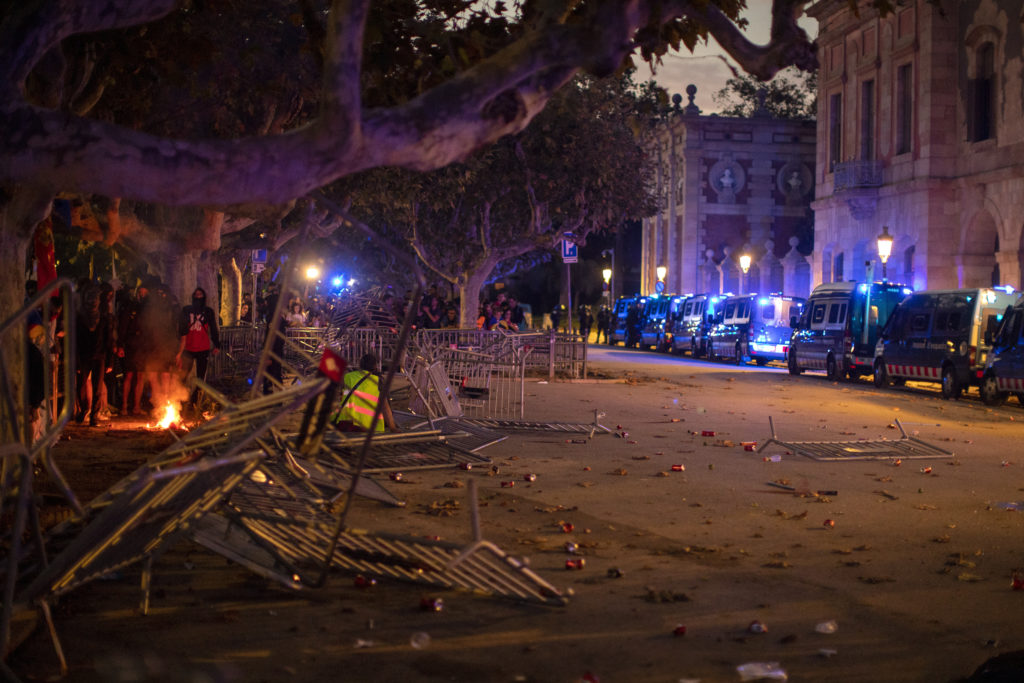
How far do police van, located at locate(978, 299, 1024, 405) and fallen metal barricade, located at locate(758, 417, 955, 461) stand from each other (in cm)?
733

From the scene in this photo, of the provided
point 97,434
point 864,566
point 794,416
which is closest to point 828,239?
point 794,416

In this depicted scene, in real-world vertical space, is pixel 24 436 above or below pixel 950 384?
above

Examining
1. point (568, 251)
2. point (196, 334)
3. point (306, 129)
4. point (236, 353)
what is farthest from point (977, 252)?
point (306, 129)

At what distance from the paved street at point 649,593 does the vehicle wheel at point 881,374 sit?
13990 millimetres

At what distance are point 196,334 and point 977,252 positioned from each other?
31670 millimetres

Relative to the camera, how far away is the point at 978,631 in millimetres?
5820

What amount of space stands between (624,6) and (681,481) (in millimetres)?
5399

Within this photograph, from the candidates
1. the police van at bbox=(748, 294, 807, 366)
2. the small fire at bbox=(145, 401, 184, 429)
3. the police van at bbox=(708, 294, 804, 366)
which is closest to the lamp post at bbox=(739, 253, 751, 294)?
the police van at bbox=(708, 294, 804, 366)

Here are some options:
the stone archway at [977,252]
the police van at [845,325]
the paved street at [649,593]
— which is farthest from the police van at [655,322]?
the paved street at [649,593]

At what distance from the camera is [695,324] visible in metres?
44.2

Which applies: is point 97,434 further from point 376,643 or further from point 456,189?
point 456,189

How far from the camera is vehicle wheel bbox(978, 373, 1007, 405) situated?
21.2 meters

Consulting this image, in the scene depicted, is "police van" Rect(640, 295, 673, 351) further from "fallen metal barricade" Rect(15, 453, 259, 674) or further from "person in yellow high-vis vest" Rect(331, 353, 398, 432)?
"fallen metal barricade" Rect(15, 453, 259, 674)

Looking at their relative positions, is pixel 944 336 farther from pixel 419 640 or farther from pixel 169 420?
pixel 419 640
